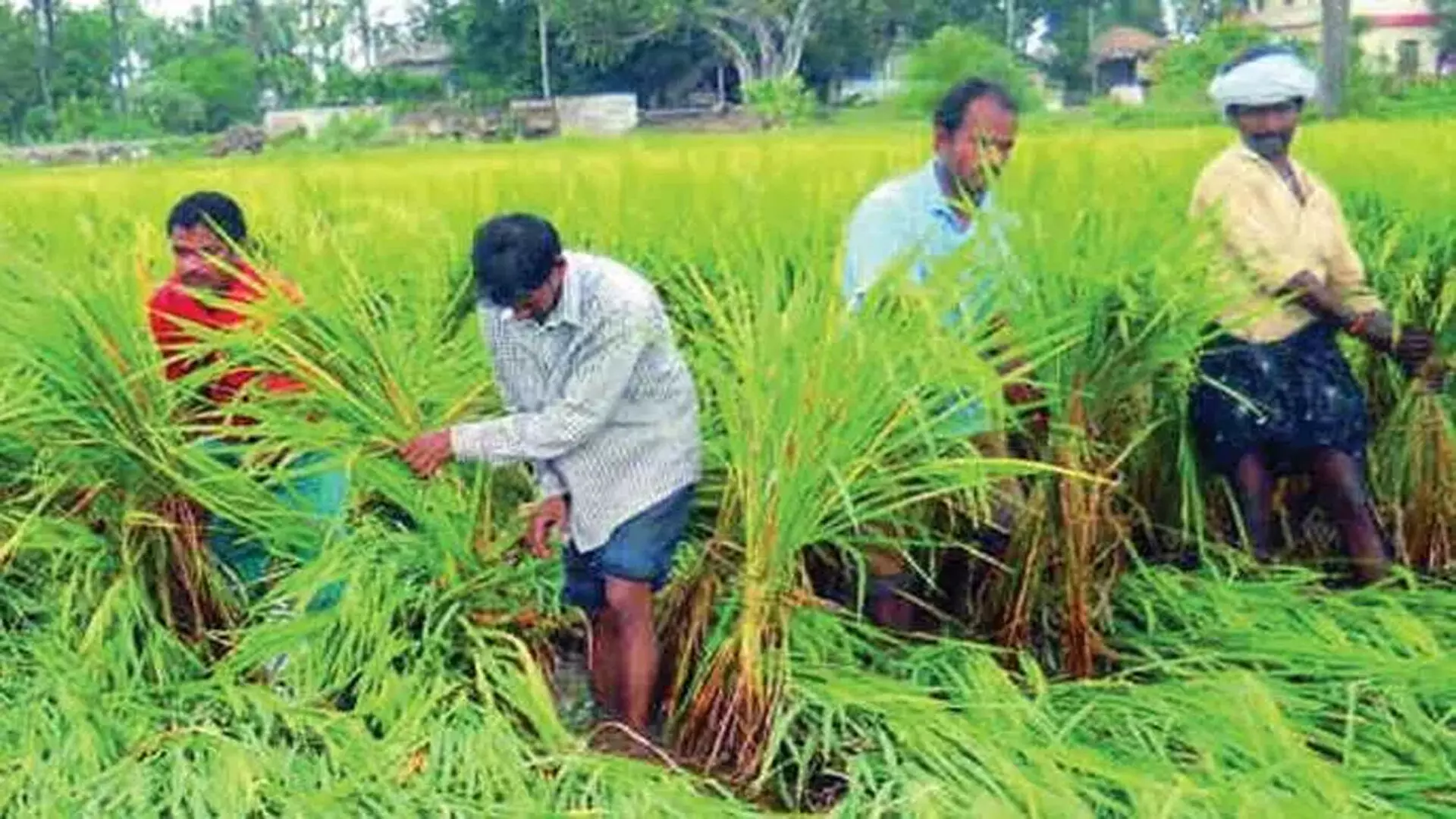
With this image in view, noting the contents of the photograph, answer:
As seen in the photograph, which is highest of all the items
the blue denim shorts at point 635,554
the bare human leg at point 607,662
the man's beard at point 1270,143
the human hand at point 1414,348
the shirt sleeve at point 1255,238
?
the man's beard at point 1270,143

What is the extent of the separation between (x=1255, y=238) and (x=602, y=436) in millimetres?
1470

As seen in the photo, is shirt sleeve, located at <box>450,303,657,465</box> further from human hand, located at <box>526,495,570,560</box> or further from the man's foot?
the man's foot

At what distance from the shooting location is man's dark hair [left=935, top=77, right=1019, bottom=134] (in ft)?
11.9

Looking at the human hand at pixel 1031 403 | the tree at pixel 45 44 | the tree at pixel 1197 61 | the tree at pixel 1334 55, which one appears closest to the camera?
the human hand at pixel 1031 403

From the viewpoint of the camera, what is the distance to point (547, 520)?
3.41 meters

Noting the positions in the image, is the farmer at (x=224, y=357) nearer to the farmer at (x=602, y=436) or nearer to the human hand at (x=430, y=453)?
the human hand at (x=430, y=453)

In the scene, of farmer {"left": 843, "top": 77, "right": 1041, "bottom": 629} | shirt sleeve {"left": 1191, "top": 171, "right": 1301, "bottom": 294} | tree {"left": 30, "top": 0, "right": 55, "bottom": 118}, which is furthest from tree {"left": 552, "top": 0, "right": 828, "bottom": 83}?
farmer {"left": 843, "top": 77, "right": 1041, "bottom": 629}

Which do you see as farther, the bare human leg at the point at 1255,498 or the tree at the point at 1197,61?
the tree at the point at 1197,61

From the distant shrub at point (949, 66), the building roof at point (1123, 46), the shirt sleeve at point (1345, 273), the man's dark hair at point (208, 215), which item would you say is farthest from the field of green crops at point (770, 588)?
the building roof at point (1123, 46)

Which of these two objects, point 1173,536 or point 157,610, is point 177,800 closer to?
point 157,610

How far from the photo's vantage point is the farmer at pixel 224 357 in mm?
3609

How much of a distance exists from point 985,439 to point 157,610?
1.72 meters

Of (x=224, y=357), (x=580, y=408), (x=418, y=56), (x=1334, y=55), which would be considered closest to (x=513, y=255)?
(x=580, y=408)

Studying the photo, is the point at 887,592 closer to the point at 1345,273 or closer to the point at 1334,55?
the point at 1345,273
